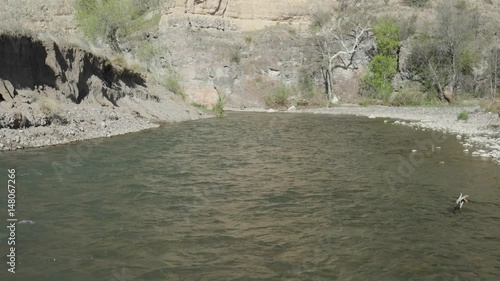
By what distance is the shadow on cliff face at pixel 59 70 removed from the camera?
17.2 meters

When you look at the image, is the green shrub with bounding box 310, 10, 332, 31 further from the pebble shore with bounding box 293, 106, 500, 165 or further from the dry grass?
the dry grass

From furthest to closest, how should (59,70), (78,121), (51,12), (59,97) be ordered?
(51,12)
(59,70)
(59,97)
(78,121)

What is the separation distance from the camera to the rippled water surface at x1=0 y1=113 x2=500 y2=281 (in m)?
5.61

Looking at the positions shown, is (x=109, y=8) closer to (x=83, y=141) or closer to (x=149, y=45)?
(x=149, y=45)

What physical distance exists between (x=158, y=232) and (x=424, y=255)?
430cm

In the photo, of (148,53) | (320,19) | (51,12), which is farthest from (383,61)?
(51,12)

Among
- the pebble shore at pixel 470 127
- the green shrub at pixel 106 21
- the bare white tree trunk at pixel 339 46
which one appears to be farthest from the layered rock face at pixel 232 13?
the pebble shore at pixel 470 127

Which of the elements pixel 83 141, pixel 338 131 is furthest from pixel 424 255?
pixel 338 131

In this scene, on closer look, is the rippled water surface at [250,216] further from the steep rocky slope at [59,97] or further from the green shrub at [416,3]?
the green shrub at [416,3]

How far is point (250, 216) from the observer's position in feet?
25.8

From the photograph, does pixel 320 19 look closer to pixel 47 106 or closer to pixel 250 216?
pixel 47 106

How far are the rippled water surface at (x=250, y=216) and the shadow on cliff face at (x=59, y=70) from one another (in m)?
5.28

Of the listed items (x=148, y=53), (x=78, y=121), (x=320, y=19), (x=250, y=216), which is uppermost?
(x=320, y=19)

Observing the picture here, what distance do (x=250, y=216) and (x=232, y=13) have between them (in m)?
50.5
